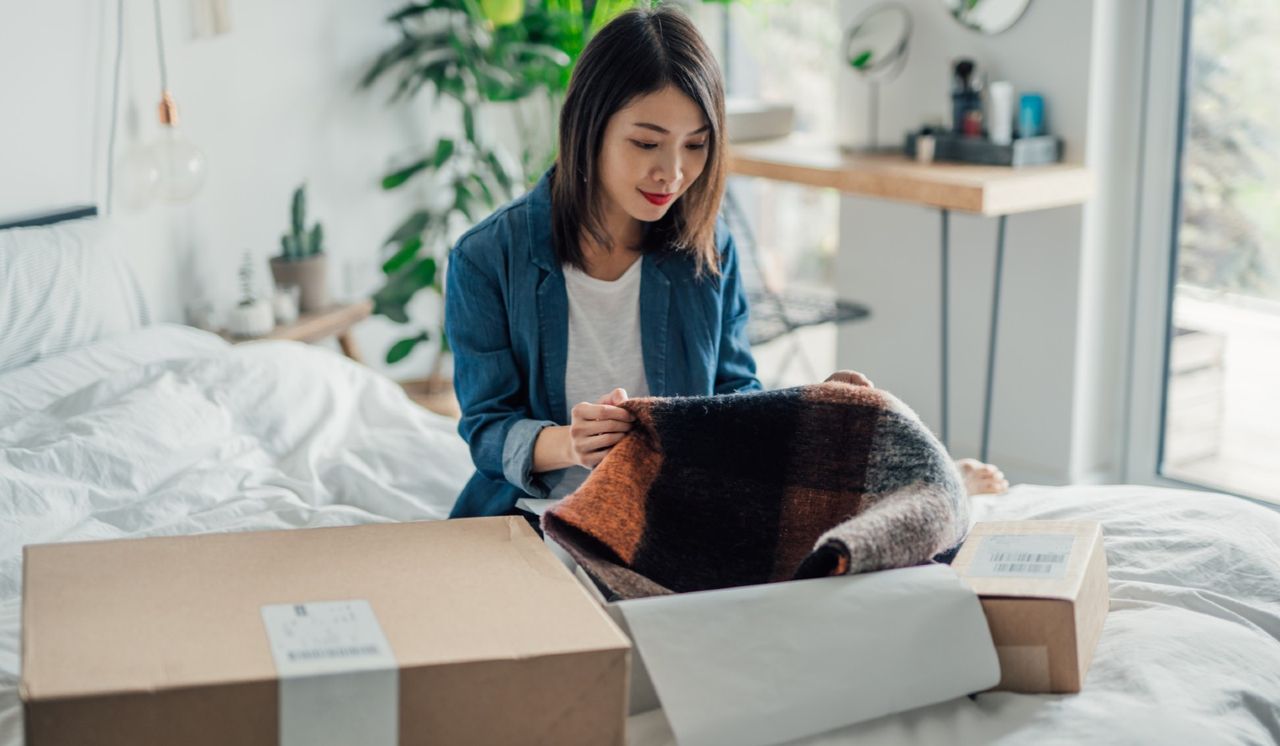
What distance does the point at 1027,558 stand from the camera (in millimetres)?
1134

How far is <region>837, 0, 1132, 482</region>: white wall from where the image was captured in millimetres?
2834

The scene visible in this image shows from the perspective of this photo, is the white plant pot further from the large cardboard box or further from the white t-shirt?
the large cardboard box

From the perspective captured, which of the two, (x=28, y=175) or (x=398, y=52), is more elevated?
(x=398, y=52)

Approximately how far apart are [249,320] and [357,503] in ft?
3.30

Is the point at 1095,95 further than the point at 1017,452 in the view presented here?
No

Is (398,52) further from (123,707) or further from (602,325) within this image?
(123,707)

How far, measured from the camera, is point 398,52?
11.3 ft

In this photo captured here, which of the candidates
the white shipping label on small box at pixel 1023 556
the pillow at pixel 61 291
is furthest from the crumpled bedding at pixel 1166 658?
the pillow at pixel 61 291

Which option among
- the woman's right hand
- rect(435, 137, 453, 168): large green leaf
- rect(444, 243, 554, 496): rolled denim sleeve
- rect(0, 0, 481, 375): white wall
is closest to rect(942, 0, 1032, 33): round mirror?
rect(435, 137, 453, 168): large green leaf

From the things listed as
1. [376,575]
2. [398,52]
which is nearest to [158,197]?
[398,52]

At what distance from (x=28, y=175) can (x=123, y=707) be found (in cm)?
182

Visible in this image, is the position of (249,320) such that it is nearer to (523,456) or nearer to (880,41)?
(523,456)

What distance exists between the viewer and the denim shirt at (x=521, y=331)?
1.58 m

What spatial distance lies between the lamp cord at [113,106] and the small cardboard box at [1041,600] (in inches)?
80.1
